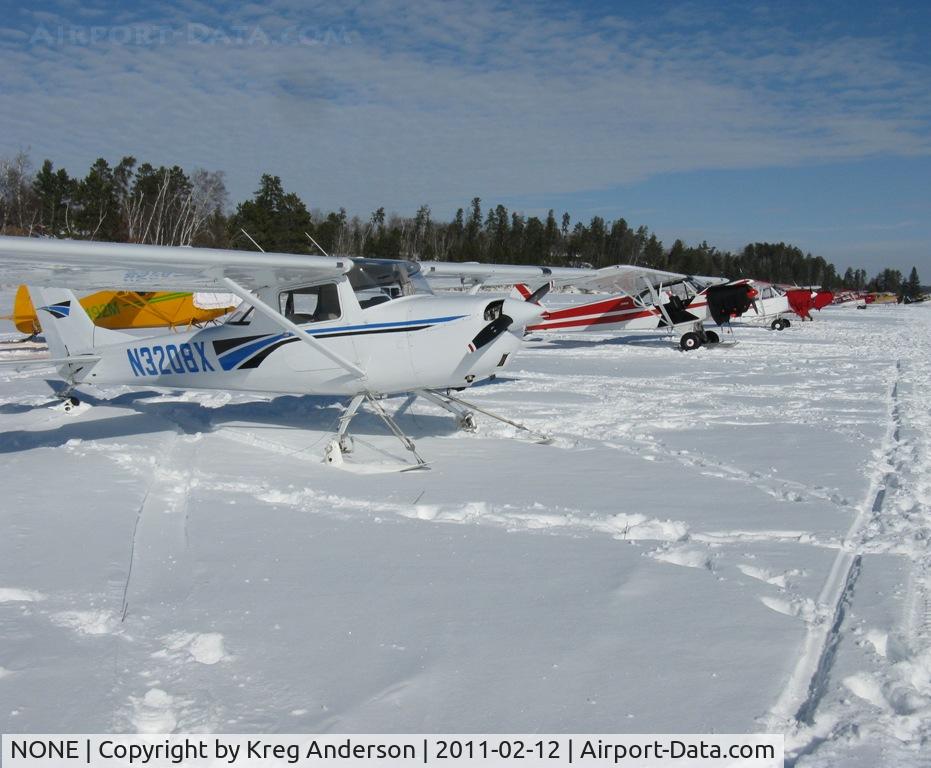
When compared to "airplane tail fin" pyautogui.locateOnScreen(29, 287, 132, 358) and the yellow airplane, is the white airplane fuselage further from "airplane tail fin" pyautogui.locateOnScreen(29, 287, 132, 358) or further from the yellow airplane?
the yellow airplane

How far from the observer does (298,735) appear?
246cm

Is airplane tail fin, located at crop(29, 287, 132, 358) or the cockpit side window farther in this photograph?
airplane tail fin, located at crop(29, 287, 132, 358)

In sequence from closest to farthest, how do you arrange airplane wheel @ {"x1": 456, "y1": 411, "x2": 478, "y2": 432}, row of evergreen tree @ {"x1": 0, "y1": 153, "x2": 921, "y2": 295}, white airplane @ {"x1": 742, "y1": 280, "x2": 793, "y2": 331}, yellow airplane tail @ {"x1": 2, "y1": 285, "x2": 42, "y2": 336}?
airplane wheel @ {"x1": 456, "y1": 411, "x2": 478, "y2": 432} < yellow airplane tail @ {"x1": 2, "y1": 285, "x2": 42, "y2": 336} < white airplane @ {"x1": 742, "y1": 280, "x2": 793, "y2": 331} < row of evergreen tree @ {"x1": 0, "y1": 153, "x2": 921, "y2": 295}

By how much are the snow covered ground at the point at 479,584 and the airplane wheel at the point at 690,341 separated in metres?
9.75

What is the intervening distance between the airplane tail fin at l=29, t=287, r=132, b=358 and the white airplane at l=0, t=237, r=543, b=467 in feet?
2.89

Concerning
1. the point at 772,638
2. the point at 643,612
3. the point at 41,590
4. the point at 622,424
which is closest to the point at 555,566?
the point at 643,612

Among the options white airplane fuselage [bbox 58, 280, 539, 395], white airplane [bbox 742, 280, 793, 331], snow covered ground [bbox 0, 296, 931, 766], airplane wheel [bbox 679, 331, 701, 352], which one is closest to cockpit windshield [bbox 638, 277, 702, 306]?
airplane wheel [bbox 679, 331, 701, 352]

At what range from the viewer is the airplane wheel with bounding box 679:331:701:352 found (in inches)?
690

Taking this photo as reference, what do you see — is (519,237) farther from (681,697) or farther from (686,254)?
(681,697)

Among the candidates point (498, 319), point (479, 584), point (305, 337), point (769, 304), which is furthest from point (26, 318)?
point (769, 304)

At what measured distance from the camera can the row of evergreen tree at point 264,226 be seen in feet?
169

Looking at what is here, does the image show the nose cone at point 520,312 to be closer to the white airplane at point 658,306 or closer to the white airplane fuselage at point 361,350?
the white airplane fuselage at point 361,350

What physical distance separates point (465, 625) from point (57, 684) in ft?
5.51

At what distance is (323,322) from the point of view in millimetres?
7195
